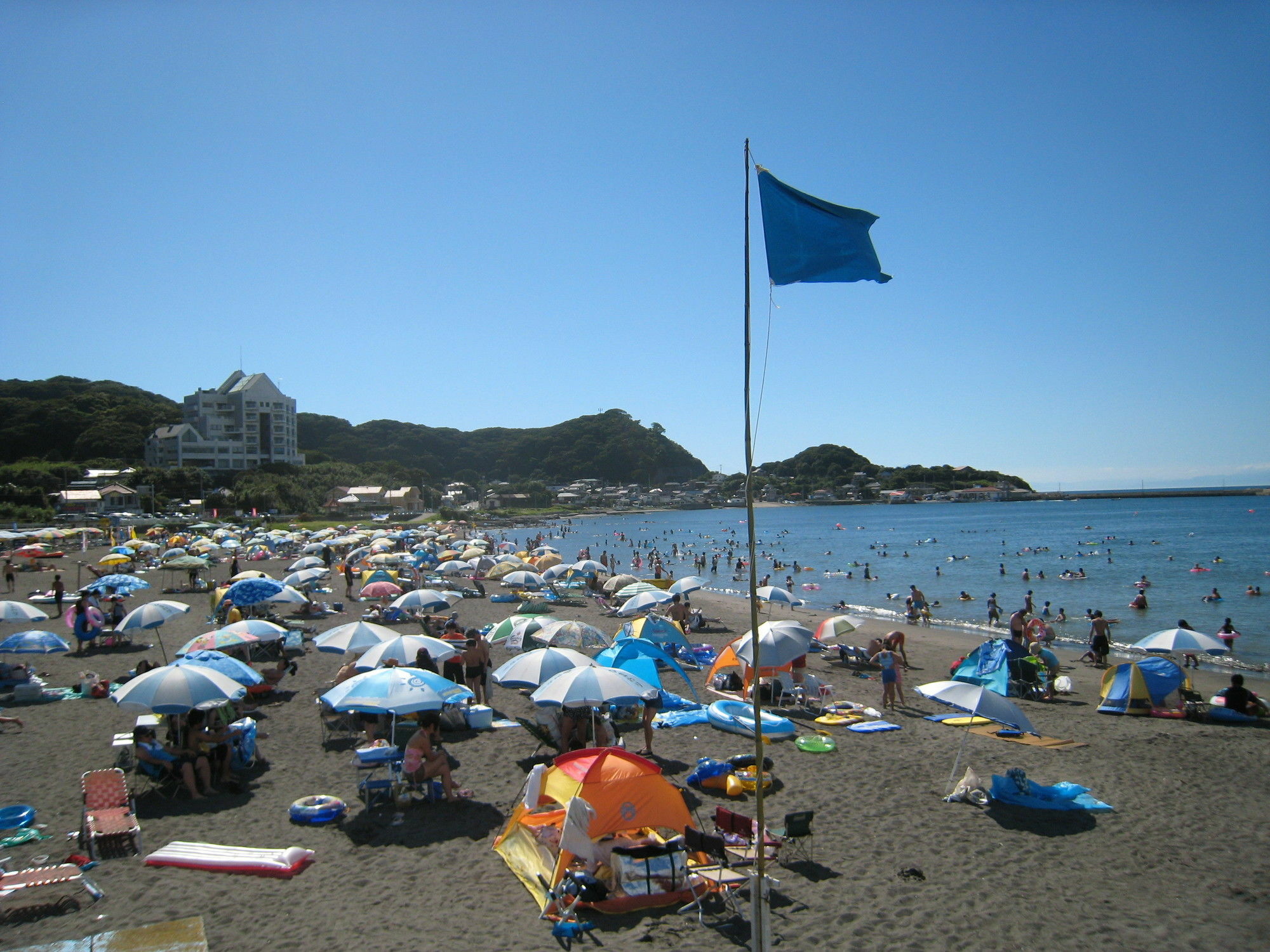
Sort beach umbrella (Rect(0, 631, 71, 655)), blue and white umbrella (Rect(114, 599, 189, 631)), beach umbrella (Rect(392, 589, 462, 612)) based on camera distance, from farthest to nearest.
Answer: beach umbrella (Rect(392, 589, 462, 612)) < blue and white umbrella (Rect(114, 599, 189, 631)) < beach umbrella (Rect(0, 631, 71, 655))

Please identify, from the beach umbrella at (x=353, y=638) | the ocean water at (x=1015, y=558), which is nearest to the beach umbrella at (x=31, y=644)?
the beach umbrella at (x=353, y=638)

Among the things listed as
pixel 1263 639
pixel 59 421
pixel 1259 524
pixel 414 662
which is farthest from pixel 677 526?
pixel 414 662

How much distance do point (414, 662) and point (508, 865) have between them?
4.41 meters

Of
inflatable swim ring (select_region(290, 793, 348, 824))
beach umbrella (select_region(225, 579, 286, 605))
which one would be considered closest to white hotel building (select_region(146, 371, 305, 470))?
beach umbrella (select_region(225, 579, 286, 605))

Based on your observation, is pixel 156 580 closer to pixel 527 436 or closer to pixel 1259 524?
pixel 1259 524

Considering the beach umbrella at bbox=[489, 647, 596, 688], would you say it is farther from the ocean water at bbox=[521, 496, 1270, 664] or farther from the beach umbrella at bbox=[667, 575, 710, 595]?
the ocean water at bbox=[521, 496, 1270, 664]

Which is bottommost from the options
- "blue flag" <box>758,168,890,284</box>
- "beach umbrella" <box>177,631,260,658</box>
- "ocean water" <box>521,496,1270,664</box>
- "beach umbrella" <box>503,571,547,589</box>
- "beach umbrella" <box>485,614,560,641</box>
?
"ocean water" <box>521,496,1270,664</box>

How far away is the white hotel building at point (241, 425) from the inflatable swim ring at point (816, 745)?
91.7m

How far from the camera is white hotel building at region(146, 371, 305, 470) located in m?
89.3

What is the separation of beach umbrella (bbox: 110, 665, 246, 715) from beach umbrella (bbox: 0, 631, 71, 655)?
6090 millimetres

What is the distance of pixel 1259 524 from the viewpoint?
78062 millimetres

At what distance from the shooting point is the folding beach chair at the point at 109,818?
6492mm

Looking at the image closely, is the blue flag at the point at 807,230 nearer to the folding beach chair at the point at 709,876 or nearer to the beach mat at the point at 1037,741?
the folding beach chair at the point at 709,876

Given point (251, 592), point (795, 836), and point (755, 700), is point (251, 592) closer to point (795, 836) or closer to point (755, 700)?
point (795, 836)
